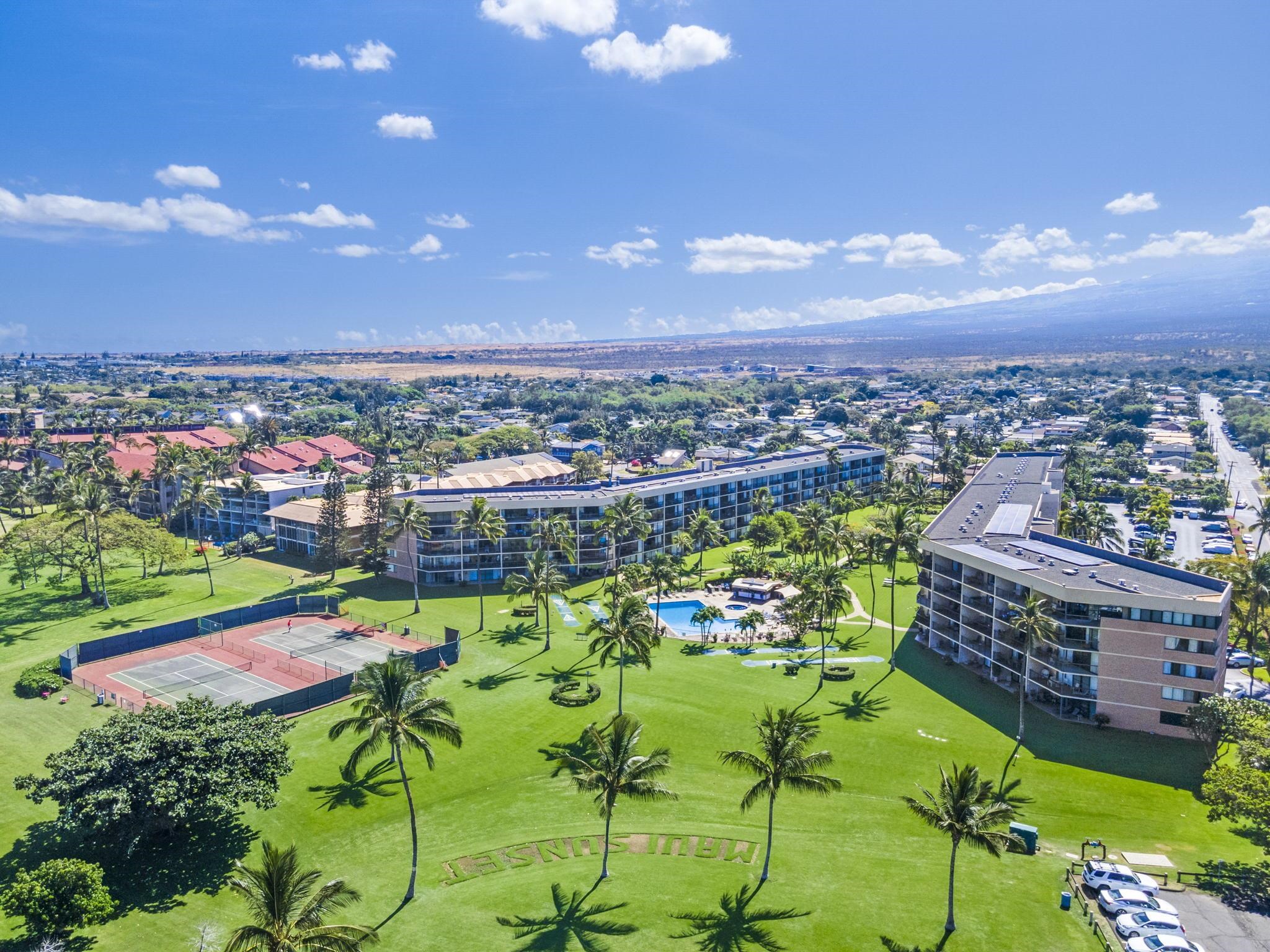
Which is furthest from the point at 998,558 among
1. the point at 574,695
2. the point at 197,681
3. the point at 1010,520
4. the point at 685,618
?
the point at 197,681

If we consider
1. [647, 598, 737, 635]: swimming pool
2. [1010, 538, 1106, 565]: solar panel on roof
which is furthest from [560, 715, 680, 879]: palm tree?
[1010, 538, 1106, 565]: solar panel on roof

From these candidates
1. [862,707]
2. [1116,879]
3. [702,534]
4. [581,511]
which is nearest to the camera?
[1116,879]

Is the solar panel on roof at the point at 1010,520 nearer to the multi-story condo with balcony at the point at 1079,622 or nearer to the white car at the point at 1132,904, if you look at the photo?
the multi-story condo with balcony at the point at 1079,622

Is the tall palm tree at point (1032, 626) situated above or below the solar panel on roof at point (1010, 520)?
below

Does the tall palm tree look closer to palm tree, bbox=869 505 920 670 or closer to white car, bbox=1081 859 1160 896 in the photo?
Result: palm tree, bbox=869 505 920 670

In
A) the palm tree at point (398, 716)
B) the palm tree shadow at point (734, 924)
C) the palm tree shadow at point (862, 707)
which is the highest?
the palm tree at point (398, 716)


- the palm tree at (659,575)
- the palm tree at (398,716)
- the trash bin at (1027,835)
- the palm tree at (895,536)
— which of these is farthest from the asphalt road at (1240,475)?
the palm tree at (398,716)

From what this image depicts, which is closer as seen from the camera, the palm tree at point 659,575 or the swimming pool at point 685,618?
the palm tree at point 659,575

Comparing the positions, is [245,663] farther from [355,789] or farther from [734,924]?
[734,924]
